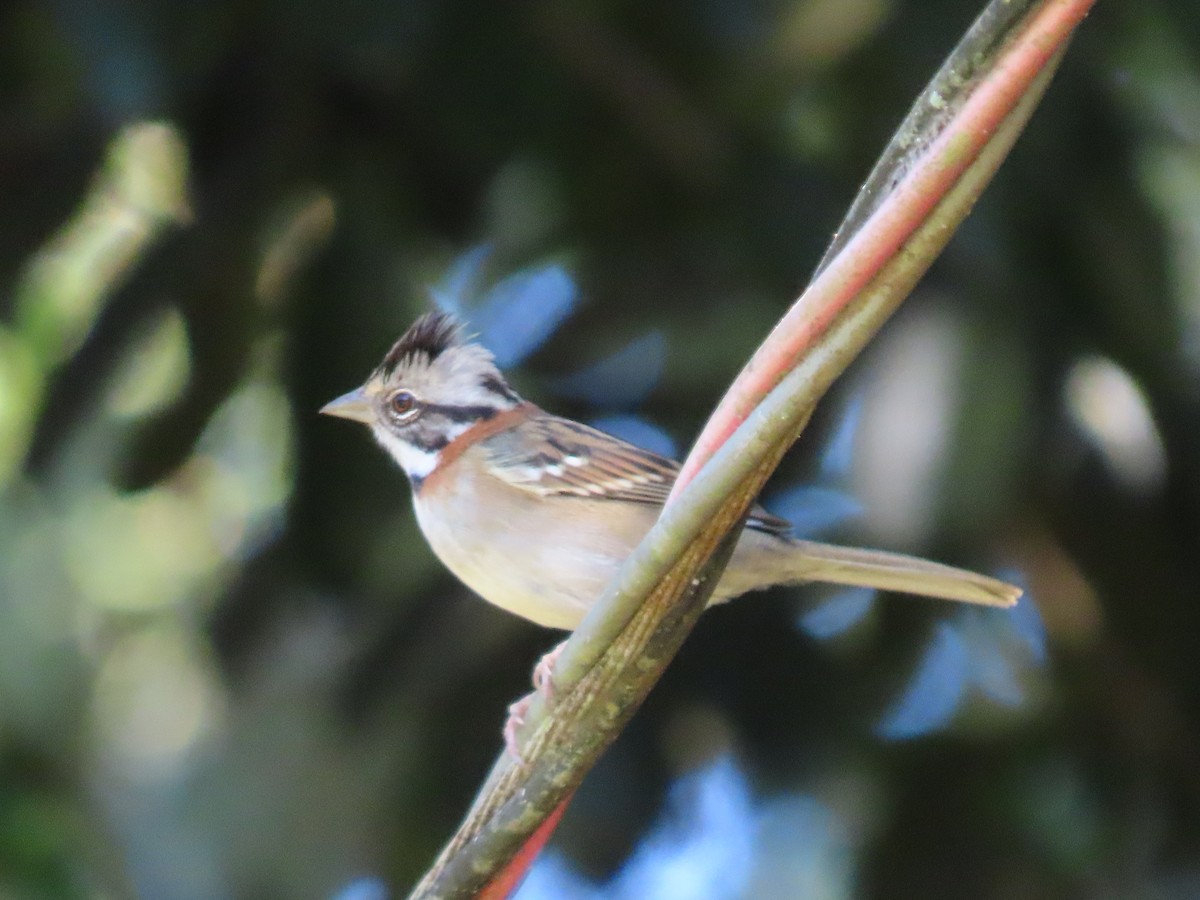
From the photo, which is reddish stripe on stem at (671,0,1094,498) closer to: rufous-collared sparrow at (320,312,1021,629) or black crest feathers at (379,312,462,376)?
rufous-collared sparrow at (320,312,1021,629)

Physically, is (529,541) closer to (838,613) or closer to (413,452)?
(413,452)

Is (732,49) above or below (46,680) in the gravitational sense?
above

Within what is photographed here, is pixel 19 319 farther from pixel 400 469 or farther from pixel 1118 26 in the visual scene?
pixel 1118 26

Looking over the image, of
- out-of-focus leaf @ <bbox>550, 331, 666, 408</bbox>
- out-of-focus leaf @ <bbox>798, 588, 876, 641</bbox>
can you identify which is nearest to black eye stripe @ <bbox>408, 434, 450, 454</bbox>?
out-of-focus leaf @ <bbox>550, 331, 666, 408</bbox>

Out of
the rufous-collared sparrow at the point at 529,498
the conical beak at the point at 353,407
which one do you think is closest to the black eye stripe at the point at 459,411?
the rufous-collared sparrow at the point at 529,498

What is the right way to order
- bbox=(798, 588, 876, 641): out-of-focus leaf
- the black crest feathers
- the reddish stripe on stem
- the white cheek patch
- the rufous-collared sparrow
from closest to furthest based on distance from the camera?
1. the reddish stripe on stem
2. the rufous-collared sparrow
3. the black crest feathers
4. the white cheek patch
5. bbox=(798, 588, 876, 641): out-of-focus leaf

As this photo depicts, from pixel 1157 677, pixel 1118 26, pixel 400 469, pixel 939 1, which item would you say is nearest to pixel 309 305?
pixel 400 469
